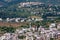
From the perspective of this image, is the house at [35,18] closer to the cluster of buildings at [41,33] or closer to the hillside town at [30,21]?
the hillside town at [30,21]

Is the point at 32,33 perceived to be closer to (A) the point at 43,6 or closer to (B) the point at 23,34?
(B) the point at 23,34

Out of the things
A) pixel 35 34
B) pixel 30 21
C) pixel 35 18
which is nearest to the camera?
pixel 35 34

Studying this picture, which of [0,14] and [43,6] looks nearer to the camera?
[0,14]

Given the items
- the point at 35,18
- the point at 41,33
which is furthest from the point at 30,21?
the point at 41,33

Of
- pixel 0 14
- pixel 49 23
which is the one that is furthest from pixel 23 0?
pixel 49 23

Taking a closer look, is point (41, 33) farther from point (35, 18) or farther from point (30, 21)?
point (35, 18)

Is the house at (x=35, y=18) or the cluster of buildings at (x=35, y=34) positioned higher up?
the cluster of buildings at (x=35, y=34)

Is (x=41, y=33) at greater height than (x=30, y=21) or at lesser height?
greater

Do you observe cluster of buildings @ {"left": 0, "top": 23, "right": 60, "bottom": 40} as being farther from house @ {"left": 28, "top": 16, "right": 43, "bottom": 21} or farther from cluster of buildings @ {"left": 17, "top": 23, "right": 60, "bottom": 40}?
house @ {"left": 28, "top": 16, "right": 43, "bottom": 21}

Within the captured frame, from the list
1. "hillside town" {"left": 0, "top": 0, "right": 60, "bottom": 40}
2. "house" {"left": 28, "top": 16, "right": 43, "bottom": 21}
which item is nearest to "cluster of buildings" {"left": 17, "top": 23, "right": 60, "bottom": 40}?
"hillside town" {"left": 0, "top": 0, "right": 60, "bottom": 40}

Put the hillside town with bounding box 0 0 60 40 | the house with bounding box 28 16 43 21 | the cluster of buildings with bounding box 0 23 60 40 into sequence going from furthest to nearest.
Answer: the house with bounding box 28 16 43 21, the hillside town with bounding box 0 0 60 40, the cluster of buildings with bounding box 0 23 60 40

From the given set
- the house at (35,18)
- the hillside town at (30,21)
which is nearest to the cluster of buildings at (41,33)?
the hillside town at (30,21)
